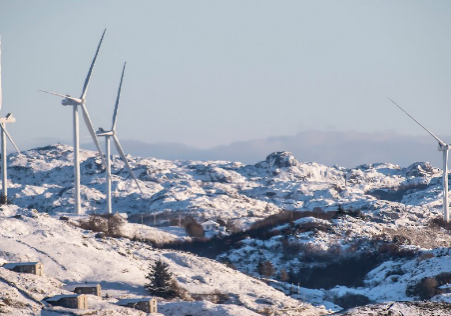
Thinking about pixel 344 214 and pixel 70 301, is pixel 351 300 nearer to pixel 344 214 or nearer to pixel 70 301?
pixel 344 214

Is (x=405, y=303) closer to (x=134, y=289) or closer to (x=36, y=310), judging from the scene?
(x=36, y=310)

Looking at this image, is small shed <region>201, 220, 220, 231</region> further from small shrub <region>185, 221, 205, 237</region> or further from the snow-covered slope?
the snow-covered slope

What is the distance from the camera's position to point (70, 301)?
86.4m

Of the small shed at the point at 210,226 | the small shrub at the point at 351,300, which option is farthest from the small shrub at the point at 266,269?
the small shed at the point at 210,226

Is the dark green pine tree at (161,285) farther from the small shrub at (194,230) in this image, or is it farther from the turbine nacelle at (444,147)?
the turbine nacelle at (444,147)

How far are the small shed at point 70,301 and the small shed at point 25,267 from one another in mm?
10831

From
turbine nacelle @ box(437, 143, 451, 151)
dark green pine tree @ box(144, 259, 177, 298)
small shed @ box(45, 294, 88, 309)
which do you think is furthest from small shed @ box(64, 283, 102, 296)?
turbine nacelle @ box(437, 143, 451, 151)

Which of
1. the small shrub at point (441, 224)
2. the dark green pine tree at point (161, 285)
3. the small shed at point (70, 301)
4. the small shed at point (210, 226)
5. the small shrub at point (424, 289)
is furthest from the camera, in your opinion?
the small shrub at point (441, 224)

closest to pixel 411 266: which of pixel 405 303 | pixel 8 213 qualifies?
pixel 8 213

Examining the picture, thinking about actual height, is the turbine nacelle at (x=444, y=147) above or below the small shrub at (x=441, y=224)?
above

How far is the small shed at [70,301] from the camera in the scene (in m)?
86.2

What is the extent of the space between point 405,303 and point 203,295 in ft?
216

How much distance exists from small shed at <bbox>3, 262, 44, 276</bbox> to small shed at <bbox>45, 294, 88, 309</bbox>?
426 inches

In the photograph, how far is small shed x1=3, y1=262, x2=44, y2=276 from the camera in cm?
9681
